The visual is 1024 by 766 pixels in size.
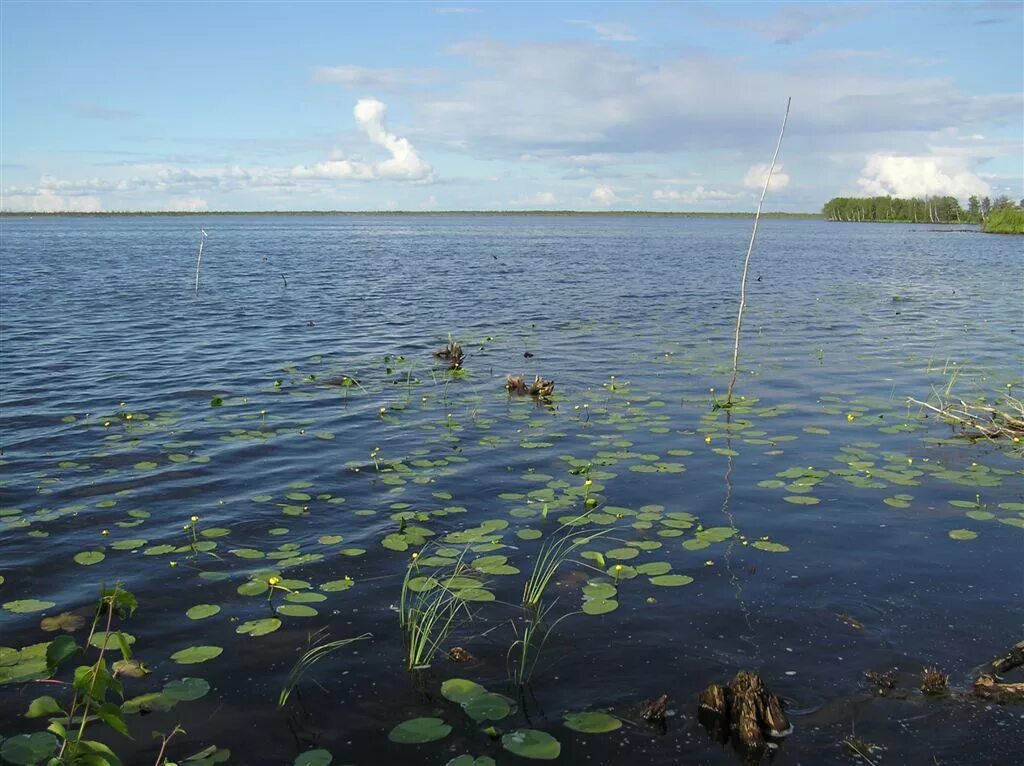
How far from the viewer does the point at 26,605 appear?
7.57 m

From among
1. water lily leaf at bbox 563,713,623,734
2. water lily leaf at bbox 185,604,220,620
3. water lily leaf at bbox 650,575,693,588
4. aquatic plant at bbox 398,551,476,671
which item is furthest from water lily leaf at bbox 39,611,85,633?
water lily leaf at bbox 650,575,693,588

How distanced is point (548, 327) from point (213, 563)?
61.5 ft

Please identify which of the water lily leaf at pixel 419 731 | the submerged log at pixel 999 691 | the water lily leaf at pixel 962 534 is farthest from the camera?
the water lily leaf at pixel 962 534

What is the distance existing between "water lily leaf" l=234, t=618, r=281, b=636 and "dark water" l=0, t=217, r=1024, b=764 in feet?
0.26

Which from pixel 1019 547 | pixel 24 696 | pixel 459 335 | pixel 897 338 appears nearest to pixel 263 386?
pixel 459 335

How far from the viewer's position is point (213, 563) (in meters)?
8.55

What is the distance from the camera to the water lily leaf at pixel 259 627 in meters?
7.07

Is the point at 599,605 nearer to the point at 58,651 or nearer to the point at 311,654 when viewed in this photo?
the point at 311,654

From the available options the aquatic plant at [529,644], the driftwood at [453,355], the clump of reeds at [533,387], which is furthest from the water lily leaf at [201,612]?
the driftwood at [453,355]

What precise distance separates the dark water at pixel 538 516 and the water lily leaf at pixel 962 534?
3.8 inches

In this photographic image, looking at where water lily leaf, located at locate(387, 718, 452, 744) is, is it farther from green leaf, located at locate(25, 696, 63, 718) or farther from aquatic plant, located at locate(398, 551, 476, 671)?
green leaf, located at locate(25, 696, 63, 718)

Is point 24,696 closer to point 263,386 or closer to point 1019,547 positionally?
point 1019,547

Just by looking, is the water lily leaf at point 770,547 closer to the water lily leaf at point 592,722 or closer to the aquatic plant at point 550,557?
the aquatic plant at point 550,557

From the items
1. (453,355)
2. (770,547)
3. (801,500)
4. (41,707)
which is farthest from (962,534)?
(453,355)
